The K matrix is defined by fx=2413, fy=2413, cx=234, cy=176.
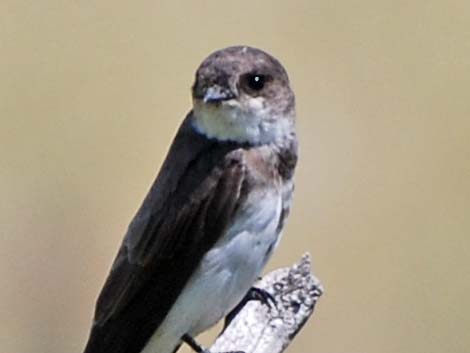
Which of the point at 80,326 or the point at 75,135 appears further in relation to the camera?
the point at 75,135

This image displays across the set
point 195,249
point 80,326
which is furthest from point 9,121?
point 195,249

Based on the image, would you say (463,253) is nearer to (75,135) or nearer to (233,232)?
(75,135)

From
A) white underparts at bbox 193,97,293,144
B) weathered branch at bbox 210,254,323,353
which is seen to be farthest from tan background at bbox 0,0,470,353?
weathered branch at bbox 210,254,323,353

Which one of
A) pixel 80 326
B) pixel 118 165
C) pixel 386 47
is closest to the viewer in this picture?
pixel 80 326

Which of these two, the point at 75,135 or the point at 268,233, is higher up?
the point at 75,135

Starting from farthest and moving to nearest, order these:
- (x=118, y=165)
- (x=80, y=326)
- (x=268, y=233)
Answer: (x=118, y=165), (x=80, y=326), (x=268, y=233)

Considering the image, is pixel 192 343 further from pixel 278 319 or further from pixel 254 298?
pixel 278 319

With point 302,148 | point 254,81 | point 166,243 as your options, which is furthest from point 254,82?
point 302,148

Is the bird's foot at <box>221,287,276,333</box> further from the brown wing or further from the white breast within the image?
the brown wing
